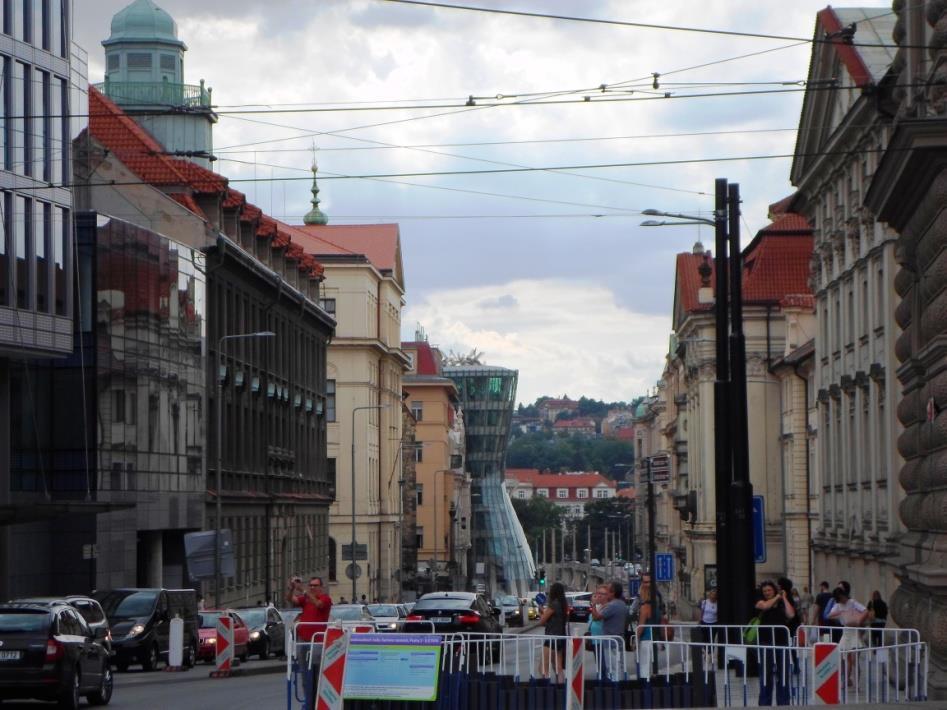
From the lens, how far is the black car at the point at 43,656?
22438 millimetres

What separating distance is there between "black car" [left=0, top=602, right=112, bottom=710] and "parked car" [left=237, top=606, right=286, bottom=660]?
745 inches

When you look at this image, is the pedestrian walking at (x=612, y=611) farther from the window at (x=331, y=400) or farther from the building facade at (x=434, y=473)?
the building facade at (x=434, y=473)

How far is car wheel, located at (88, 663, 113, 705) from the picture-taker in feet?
79.2

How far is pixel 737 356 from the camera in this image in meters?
24.6

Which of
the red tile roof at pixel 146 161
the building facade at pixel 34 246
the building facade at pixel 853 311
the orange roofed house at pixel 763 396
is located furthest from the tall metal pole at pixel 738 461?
the red tile roof at pixel 146 161

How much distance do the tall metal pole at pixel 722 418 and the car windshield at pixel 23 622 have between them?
857cm

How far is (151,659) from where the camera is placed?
3494 centimetres

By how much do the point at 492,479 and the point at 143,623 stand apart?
139 meters

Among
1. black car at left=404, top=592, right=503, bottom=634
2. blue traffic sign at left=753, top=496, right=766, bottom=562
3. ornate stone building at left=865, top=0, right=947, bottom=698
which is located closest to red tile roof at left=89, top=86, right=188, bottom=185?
black car at left=404, top=592, right=503, bottom=634

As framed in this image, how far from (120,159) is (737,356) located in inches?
1429

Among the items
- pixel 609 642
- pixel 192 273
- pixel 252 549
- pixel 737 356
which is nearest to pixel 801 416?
pixel 252 549

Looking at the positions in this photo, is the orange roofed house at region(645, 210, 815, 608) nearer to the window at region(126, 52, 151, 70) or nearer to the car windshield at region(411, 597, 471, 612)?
the car windshield at region(411, 597, 471, 612)

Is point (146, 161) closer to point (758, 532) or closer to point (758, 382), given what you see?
point (758, 382)

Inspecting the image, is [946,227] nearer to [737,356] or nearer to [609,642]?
[609,642]
